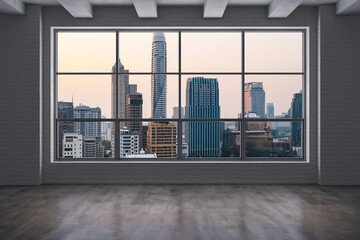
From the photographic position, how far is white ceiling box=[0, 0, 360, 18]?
4625mm

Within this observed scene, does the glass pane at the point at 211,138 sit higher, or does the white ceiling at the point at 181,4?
the white ceiling at the point at 181,4

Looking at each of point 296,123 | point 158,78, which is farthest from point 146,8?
point 296,123

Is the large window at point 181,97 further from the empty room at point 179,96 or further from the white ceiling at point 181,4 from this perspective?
the white ceiling at point 181,4

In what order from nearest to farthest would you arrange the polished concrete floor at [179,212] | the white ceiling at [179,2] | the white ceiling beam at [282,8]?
1. the polished concrete floor at [179,212]
2. the white ceiling beam at [282,8]
3. the white ceiling at [179,2]

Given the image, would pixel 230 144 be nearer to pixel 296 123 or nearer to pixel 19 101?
pixel 296 123

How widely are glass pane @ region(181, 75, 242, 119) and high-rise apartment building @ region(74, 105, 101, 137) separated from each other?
1.77 m

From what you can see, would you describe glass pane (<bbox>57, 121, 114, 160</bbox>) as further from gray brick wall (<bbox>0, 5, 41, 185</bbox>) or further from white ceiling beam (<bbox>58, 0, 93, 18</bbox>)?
white ceiling beam (<bbox>58, 0, 93, 18</bbox>)

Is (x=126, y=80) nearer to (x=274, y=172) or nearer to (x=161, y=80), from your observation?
(x=161, y=80)

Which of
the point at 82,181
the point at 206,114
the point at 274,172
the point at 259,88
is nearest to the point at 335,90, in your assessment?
the point at 259,88

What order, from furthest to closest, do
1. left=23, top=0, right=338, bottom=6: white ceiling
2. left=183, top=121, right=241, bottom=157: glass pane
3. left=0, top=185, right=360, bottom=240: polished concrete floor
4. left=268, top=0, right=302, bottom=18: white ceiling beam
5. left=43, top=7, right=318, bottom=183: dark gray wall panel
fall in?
1. left=183, top=121, right=241, bottom=157: glass pane
2. left=43, top=7, right=318, bottom=183: dark gray wall panel
3. left=23, top=0, right=338, bottom=6: white ceiling
4. left=268, top=0, right=302, bottom=18: white ceiling beam
5. left=0, top=185, right=360, bottom=240: polished concrete floor

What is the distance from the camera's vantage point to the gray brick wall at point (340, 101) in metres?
5.07

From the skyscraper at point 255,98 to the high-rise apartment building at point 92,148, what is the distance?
304 centimetres

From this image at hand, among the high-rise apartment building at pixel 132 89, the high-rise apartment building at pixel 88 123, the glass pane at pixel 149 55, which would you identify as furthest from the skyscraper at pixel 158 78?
the high-rise apartment building at pixel 88 123

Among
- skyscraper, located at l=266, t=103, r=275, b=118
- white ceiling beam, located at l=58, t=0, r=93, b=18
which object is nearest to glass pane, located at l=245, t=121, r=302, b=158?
skyscraper, located at l=266, t=103, r=275, b=118
